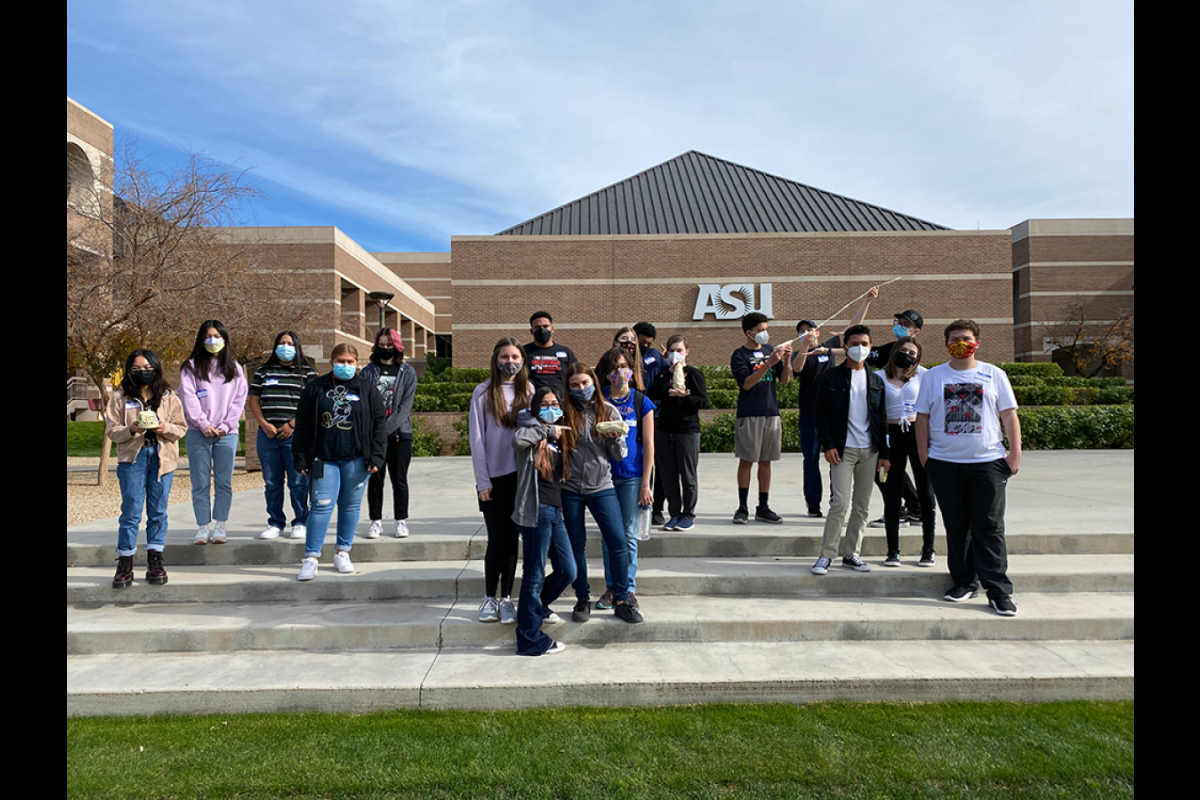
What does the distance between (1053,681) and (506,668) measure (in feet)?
11.1

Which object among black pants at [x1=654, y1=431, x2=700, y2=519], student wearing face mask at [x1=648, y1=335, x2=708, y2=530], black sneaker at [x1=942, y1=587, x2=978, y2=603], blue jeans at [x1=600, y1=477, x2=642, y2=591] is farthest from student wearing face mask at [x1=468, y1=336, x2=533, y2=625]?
black sneaker at [x1=942, y1=587, x2=978, y2=603]

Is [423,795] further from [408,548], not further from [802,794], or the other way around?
[408,548]

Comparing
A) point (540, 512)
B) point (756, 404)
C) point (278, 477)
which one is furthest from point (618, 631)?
point (278, 477)

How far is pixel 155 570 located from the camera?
537 centimetres

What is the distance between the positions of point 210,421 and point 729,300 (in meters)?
22.3

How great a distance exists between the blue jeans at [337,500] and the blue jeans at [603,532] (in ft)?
6.98

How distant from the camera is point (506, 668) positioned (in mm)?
4215

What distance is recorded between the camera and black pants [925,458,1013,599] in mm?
4805

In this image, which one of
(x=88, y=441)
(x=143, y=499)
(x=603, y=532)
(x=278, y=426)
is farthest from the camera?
(x=88, y=441)

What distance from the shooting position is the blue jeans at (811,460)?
7031 millimetres

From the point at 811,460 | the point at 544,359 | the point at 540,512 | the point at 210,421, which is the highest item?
the point at 544,359

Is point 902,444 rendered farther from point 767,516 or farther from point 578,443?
point 578,443

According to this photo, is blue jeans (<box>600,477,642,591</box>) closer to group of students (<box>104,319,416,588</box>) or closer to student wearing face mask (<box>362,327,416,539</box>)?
group of students (<box>104,319,416,588</box>)
